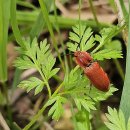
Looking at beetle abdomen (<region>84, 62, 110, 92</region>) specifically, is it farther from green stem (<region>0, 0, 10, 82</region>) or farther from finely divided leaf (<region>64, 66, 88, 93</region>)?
green stem (<region>0, 0, 10, 82</region>)

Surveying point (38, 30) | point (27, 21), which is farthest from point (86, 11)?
point (38, 30)

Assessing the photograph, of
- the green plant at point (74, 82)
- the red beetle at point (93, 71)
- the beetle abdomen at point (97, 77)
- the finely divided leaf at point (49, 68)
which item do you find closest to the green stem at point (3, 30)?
the green plant at point (74, 82)

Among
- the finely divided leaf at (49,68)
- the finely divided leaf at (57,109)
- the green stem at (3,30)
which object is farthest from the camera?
the green stem at (3,30)

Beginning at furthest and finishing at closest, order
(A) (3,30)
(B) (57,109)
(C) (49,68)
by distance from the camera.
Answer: (A) (3,30), (C) (49,68), (B) (57,109)

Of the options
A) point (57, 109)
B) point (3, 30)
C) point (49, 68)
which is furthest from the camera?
point (3, 30)

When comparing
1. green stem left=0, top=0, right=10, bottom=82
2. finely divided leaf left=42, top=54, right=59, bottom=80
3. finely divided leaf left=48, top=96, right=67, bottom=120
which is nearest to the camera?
finely divided leaf left=48, top=96, right=67, bottom=120

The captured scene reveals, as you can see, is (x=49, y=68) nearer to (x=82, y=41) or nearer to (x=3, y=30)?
(x=82, y=41)

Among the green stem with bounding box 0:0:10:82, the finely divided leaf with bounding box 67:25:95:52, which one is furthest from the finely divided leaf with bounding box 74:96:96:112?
the green stem with bounding box 0:0:10:82

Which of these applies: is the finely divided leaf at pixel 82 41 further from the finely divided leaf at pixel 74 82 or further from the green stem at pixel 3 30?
the green stem at pixel 3 30

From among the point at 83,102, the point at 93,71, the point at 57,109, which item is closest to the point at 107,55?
the point at 93,71

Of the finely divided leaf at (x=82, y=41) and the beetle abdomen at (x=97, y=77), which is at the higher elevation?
the finely divided leaf at (x=82, y=41)
